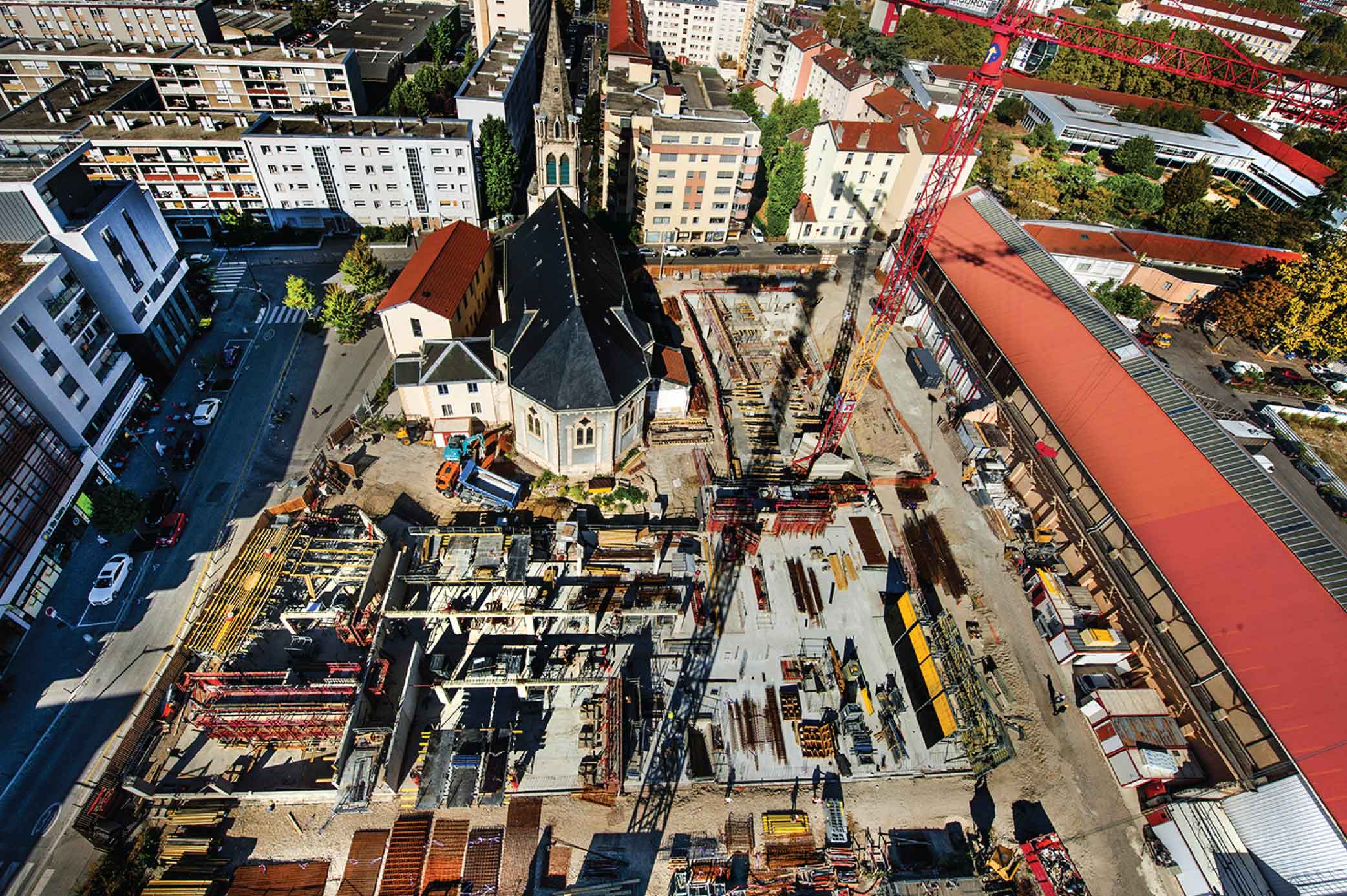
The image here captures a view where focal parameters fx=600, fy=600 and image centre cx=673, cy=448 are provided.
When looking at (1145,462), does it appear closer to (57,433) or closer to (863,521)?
(863,521)

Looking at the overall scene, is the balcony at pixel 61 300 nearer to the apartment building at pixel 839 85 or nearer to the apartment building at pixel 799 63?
the apartment building at pixel 839 85

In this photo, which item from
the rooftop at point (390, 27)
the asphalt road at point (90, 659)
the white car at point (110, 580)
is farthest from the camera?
the rooftop at point (390, 27)

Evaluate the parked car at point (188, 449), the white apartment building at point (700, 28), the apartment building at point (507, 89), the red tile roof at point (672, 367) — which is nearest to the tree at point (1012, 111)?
the white apartment building at point (700, 28)

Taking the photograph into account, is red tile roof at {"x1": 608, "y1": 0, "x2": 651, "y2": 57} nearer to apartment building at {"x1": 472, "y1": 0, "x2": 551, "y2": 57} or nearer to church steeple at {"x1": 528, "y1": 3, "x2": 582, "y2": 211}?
apartment building at {"x1": 472, "y1": 0, "x2": 551, "y2": 57}

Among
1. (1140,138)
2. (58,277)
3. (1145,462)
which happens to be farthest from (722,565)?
(1140,138)

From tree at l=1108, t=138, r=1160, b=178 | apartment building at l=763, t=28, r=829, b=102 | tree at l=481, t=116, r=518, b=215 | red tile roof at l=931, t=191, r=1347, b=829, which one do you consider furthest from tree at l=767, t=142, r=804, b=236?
tree at l=1108, t=138, r=1160, b=178

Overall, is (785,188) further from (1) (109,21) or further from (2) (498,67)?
(1) (109,21)

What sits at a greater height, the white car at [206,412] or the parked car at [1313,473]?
the parked car at [1313,473]
